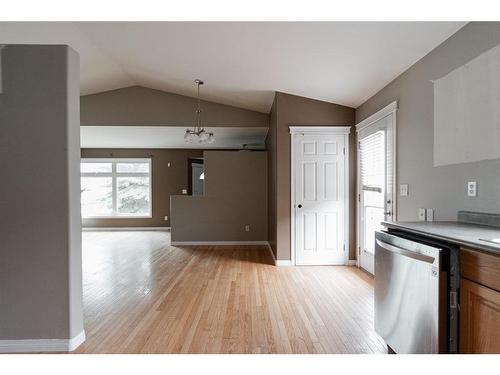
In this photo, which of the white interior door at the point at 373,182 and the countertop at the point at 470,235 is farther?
the white interior door at the point at 373,182

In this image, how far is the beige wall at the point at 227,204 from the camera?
6254 millimetres

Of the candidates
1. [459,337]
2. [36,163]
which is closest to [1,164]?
[36,163]

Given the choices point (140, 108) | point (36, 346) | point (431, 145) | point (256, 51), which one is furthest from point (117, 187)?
point (431, 145)

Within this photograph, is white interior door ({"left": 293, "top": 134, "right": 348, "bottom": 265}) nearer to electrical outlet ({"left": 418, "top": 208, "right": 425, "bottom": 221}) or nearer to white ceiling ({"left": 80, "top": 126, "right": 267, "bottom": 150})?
electrical outlet ({"left": 418, "top": 208, "right": 425, "bottom": 221})

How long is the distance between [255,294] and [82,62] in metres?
4.04

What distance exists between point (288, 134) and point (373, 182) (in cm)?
142

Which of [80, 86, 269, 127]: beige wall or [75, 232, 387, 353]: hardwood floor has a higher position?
[80, 86, 269, 127]: beige wall

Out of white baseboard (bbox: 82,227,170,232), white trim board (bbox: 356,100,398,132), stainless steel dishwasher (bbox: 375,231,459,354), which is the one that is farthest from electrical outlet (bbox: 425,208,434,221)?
white baseboard (bbox: 82,227,170,232)

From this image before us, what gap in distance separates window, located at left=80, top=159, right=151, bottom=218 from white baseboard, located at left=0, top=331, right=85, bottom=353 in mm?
6699

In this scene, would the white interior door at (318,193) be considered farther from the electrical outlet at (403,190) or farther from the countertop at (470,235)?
the countertop at (470,235)

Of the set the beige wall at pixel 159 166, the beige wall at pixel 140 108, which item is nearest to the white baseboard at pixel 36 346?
the beige wall at pixel 140 108

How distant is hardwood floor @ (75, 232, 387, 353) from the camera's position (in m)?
2.22

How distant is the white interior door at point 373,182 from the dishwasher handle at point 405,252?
1524 millimetres

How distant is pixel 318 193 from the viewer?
14.6 feet
